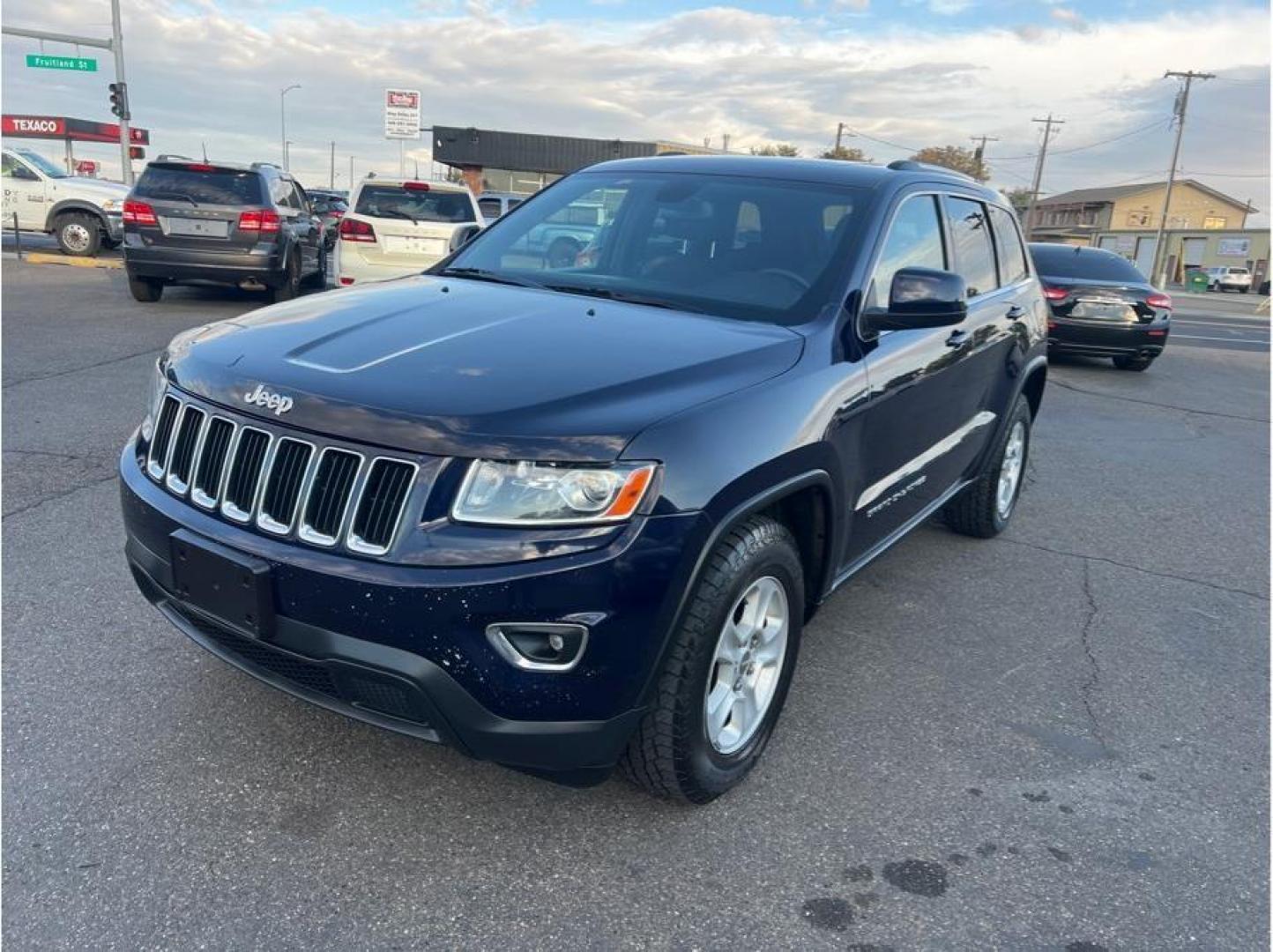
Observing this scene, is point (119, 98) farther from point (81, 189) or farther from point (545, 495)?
point (545, 495)

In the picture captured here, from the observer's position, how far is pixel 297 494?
7.89 ft

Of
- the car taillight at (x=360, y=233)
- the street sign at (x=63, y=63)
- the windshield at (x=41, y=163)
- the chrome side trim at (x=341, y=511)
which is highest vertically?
the street sign at (x=63, y=63)

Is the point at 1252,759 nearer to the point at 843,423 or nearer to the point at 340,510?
the point at 843,423

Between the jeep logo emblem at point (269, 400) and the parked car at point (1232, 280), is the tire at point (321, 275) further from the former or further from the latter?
the parked car at point (1232, 280)

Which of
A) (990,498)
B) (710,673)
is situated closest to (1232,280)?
(990,498)

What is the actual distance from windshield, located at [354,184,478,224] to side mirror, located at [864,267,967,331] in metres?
8.86

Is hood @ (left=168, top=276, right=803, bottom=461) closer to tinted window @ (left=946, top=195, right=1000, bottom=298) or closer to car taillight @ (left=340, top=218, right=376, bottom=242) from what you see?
tinted window @ (left=946, top=195, right=1000, bottom=298)

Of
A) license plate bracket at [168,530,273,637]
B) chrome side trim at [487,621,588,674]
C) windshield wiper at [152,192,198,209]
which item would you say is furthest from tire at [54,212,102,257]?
chrome side trim at [487,621,588,674]

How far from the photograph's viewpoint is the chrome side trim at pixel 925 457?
3420 mm

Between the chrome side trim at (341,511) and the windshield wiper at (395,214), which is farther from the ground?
the windshield wiper at (395,214)

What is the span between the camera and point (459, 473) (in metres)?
2.26

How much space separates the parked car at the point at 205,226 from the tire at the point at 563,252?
8388mm

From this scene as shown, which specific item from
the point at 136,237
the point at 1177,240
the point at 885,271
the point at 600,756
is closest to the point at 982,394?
the point at 885,271

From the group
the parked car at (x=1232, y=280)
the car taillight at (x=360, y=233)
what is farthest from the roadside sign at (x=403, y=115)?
the parked car at (x=1232, y=280)
